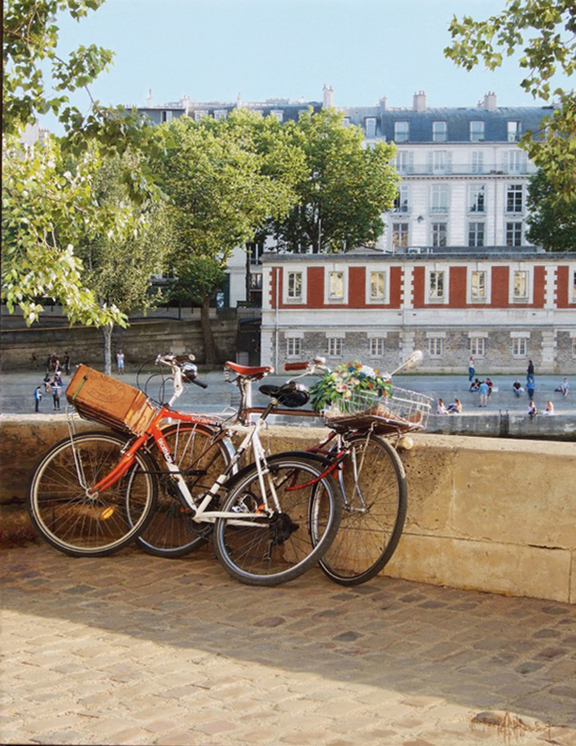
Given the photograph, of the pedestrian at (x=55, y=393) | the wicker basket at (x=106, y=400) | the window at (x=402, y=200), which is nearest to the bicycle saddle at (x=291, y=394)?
the wicker basket at (x=106, y=400)

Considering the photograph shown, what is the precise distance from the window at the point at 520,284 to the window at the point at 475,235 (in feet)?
17.6

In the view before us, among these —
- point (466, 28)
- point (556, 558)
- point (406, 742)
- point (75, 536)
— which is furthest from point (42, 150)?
point (406, 742)

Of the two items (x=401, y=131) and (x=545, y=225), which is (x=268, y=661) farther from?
(x=401, y=131)

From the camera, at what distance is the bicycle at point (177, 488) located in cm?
382

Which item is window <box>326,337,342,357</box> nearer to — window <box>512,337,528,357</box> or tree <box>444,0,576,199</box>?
window <box>512,337,528,357</box>

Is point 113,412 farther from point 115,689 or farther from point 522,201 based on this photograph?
point 522,201

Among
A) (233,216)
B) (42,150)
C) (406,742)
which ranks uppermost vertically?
(233,216)

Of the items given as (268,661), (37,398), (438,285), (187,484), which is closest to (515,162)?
(438,285)

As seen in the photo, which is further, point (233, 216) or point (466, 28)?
point (233, 216)

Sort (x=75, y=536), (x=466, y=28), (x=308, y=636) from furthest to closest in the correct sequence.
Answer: (x=466, y=28) < (x=75, y=536) < (x=308, y=636)

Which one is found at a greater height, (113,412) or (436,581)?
(113,412)

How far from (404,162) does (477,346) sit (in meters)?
14.5

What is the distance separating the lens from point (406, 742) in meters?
2.46

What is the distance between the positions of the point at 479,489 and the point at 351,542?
52cm
